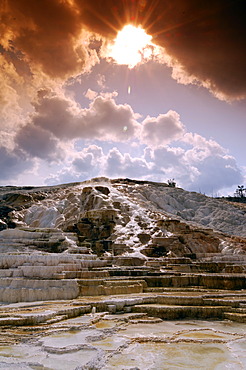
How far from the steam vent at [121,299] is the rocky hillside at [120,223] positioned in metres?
0.11

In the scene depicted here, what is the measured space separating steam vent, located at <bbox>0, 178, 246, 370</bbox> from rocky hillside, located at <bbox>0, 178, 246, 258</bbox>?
0.11m

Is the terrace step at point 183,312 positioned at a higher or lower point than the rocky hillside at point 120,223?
lower

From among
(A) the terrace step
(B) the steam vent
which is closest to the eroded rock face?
(B) the steam vent

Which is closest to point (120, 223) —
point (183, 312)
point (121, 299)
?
point (121, 299)

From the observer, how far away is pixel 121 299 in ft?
34.8

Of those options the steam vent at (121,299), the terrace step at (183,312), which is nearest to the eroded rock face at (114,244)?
the steam vent at (121,299)

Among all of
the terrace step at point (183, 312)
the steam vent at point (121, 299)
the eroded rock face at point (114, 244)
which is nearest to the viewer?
the steam vent at point (121, 299)

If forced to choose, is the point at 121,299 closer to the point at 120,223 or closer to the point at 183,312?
the point at 183,312

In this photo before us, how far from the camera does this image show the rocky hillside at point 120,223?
22797 millimetres

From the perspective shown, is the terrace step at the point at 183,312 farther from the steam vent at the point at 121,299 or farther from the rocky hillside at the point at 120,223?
the rocky hillside at the point at 120,223

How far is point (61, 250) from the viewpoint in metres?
20.9

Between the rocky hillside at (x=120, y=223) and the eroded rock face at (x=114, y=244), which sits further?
the rocky hillside at (x=120, y=223)

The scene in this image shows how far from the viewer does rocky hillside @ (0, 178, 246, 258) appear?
22797mm

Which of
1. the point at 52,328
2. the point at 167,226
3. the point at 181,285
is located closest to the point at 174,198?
the point at 167,226
